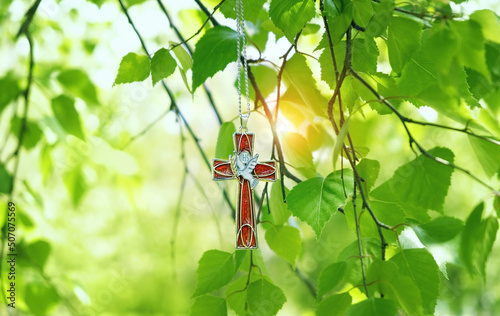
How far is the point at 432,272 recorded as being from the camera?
312 millimetres

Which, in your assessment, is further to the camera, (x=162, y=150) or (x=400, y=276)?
(x=162, y=150)

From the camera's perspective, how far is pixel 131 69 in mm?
402

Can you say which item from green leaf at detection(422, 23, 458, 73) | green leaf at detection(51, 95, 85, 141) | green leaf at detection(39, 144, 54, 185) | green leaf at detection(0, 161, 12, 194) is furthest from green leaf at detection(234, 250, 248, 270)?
green leaf at detection(39, 144, 54, 185)

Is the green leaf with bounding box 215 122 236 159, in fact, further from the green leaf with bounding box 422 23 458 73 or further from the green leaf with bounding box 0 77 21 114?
the green leaf with bounding box 0 77 21 114

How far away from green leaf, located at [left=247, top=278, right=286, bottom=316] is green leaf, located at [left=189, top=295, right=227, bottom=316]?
23 millimetres

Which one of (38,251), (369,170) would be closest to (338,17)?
(369,170)

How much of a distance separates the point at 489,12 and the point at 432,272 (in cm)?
16

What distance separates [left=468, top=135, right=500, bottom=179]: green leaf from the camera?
302 mm

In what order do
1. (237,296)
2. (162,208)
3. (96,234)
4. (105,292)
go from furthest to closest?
(162,208) < (96,234) < (105,292) < (237,296)

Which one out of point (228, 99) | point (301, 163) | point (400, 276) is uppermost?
point (228, 99)

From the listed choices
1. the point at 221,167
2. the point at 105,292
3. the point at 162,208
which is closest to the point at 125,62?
the point at 221,167

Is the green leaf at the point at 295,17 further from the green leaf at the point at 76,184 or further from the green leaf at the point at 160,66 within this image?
the green leaf at the point at 76,184

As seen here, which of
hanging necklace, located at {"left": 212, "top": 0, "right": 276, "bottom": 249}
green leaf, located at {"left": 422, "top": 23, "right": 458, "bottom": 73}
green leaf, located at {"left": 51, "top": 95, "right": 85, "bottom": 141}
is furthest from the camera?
green leaf, located at {"left": 51, "top": 95, "right": 85, "bottom": 141}

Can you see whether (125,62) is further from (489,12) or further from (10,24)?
(10,24)
